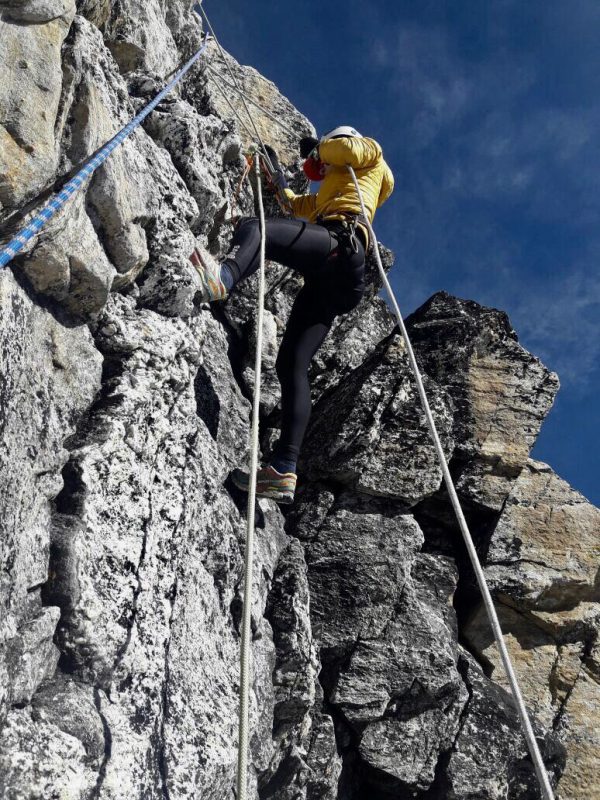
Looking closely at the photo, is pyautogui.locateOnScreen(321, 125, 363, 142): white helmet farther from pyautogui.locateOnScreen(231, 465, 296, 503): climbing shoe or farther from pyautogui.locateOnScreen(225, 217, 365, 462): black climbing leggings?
pyautogui.locateOnScreen(231, 465, 296, 503): climbing shoe

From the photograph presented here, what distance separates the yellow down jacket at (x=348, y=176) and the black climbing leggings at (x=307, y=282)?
0.30 m

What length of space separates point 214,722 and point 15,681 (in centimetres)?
141

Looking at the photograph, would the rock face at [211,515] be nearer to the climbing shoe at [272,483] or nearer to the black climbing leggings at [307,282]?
the climbing shoe at [272,483]

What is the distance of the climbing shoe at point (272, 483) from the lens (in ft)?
17.5

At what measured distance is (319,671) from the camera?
18.6 feet

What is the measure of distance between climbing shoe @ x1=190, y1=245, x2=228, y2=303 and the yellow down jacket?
128 cm

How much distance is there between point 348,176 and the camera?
624cm

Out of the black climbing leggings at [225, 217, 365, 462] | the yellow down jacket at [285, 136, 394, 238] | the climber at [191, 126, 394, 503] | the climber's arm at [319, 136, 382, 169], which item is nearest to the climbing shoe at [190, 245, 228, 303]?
the climber at [191, 126, 394, 503]

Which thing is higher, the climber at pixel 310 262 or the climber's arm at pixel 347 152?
the climber's arm at pixel 347 152

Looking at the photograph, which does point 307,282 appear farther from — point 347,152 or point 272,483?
point 272,483

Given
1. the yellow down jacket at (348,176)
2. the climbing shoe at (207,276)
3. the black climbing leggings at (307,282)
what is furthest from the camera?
the yellow down jacket at (348,176)

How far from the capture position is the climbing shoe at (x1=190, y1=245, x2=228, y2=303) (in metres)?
5.06

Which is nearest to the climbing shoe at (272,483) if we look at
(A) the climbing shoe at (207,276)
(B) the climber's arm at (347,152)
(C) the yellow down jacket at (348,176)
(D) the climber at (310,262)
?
(D) the climber at (310,262)

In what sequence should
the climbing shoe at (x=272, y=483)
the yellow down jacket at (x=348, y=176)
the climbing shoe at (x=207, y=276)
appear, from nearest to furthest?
the climbing shoe at (x=207, y=276) → the climbing shoe at (x=272, y=483) → the yellow down jacket at (x=348, y=176)
